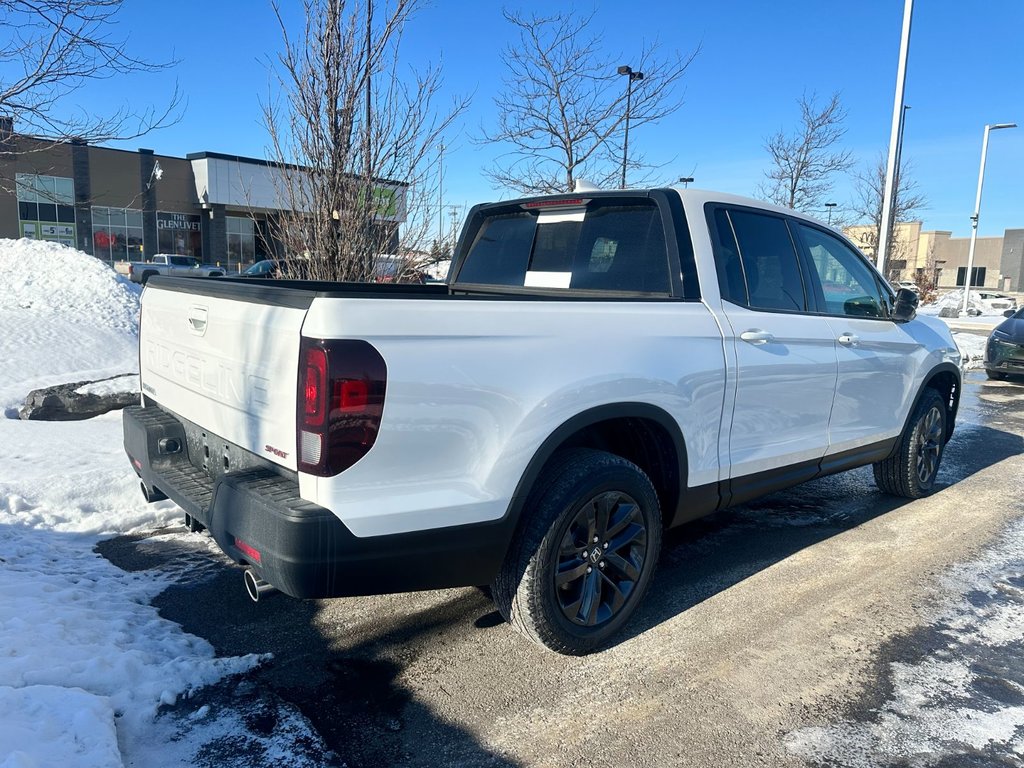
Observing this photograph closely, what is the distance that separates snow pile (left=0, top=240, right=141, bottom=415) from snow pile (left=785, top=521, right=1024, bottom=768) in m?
7.53

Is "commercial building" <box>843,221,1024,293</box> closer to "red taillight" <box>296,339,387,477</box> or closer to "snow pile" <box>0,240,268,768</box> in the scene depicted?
"snow pile" <box>0,240,268,768</box>

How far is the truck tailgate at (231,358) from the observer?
246 centimetres

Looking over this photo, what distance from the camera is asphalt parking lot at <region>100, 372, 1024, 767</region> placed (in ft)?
8.55

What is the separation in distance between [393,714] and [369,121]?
225 inches

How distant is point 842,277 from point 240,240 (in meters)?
47.0

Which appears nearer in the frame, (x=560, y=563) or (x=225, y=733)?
(x=225, y=733)

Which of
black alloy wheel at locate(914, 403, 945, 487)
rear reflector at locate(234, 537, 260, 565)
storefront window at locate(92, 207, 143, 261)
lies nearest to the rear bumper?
rear reflector at locate(234, 537, 260, 565)

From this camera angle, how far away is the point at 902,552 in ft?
14.8

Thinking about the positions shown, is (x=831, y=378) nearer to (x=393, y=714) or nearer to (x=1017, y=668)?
(x=1017, y=668)

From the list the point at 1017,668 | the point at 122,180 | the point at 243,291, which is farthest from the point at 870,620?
the point at 122,180

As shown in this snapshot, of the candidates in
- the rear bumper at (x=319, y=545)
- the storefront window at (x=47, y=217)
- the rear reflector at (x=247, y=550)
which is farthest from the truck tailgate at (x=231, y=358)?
the storefront window at (x=47, y=217)

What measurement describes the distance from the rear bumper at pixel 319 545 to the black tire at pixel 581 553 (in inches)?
6.4

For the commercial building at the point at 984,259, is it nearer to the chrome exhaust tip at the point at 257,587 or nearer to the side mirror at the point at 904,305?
the side mirror at the point at 904,305

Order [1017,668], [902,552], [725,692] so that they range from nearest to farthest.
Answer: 1. [725,692]
2. [1017,668]
3. [902,552]
